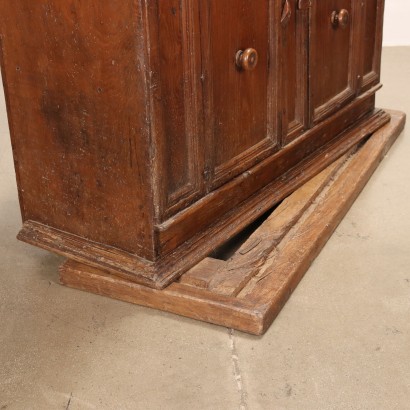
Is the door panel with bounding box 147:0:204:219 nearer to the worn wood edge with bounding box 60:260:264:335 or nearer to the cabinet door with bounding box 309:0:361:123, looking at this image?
the worn wood edge with bounding box 60:260:264:335

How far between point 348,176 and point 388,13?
2892 millimetres

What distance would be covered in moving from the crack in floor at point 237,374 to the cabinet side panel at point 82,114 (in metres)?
0.33

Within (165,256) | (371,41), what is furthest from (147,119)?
(371,41)

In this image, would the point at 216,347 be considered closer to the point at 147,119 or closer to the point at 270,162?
the point at 147,119

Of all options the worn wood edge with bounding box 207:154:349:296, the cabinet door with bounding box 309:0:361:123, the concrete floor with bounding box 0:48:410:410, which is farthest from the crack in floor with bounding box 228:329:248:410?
the cabinet door with bounding box 309:0:361:123

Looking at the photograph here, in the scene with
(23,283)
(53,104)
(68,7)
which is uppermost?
(68,7)

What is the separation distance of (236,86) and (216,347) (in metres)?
0.80

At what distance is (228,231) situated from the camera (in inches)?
95.6

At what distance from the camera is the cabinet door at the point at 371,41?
3.17 m

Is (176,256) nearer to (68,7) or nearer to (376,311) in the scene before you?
(376,311)

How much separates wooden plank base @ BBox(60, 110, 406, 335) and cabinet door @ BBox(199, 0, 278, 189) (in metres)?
0.23

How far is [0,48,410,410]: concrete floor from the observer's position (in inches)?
74.2

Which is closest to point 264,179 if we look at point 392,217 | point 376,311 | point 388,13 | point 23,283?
point 392,217

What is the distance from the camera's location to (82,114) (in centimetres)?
213
